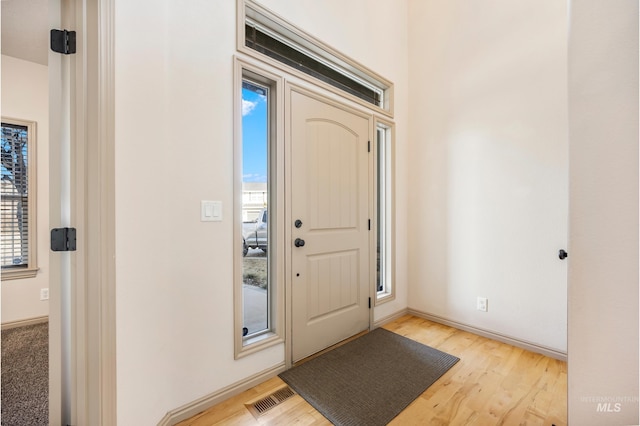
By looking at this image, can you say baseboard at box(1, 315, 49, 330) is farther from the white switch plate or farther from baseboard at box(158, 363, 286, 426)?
the white switch plate

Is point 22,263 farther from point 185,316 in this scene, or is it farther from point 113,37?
point 113,37

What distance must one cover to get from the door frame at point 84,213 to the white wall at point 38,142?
2.48 meters

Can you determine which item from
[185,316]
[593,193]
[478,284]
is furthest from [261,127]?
[478,284]

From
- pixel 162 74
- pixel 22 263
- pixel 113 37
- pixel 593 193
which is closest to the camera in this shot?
pixel 593 193

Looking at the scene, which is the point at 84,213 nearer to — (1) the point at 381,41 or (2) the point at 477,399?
(2) the point at 477,399

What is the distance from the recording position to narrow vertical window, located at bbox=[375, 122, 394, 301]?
9.72 feet

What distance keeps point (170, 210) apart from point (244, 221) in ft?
1.70

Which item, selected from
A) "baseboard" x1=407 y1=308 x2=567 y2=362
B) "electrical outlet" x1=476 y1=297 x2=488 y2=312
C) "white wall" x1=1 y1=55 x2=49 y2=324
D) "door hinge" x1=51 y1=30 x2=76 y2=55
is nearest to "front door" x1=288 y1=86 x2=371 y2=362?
"baseboard" x1=407 y1=308 x2=567 y2=362

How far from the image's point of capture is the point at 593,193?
67 cm

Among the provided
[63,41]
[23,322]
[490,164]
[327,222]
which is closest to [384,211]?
[327,222]

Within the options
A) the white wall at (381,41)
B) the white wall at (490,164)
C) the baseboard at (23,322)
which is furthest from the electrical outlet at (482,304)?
the baseboard at (23,322)

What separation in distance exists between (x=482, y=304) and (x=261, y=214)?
7.58 feet

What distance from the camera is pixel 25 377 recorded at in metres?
1.85

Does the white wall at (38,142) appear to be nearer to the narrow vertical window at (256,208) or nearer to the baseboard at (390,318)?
the narrow vertical window at (256,208)
